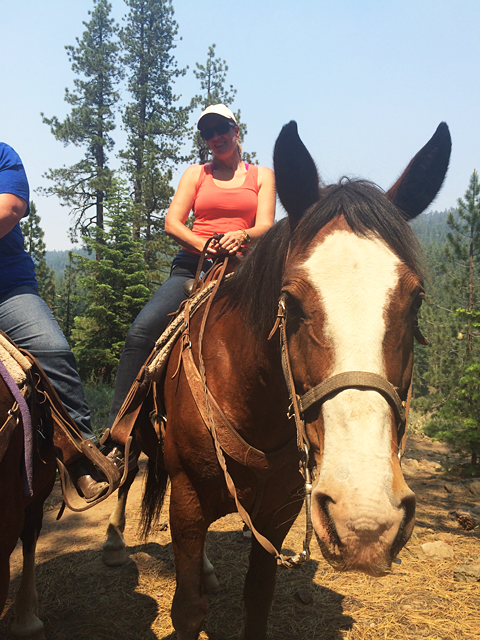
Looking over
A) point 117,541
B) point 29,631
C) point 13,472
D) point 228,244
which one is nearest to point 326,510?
point 13,472

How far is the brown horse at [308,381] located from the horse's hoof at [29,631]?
147 centimetres

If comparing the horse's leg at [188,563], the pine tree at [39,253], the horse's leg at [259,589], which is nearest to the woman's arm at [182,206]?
the horse's leg at [188,563]

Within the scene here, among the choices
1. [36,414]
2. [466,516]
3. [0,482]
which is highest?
[36,414]

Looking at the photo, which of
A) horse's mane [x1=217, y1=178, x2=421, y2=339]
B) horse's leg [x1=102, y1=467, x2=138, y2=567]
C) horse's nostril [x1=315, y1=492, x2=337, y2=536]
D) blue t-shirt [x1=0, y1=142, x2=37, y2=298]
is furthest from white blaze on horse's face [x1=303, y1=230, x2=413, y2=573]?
horse's leg [x1=102, y1=467, x2=138, y2=567]

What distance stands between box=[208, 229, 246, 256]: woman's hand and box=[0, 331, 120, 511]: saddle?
50.9 inches

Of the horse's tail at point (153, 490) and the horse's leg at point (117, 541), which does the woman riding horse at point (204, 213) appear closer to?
the horse's tail at point (153, 490)

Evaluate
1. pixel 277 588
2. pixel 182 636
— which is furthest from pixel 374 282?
pixel 277 588

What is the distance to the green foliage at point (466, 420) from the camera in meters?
6.68

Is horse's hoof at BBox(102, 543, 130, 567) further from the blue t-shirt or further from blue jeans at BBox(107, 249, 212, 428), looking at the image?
the blue t-shirt

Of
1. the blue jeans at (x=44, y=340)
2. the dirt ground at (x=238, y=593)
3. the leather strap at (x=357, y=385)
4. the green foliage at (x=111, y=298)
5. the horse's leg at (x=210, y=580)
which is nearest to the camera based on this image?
the leather strap at (x=357, y=385)

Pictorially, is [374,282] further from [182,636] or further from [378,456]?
[182,636]

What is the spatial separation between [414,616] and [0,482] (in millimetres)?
3151

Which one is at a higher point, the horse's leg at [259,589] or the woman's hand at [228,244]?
the woman's hand at [228,244]

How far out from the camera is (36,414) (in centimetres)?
242
